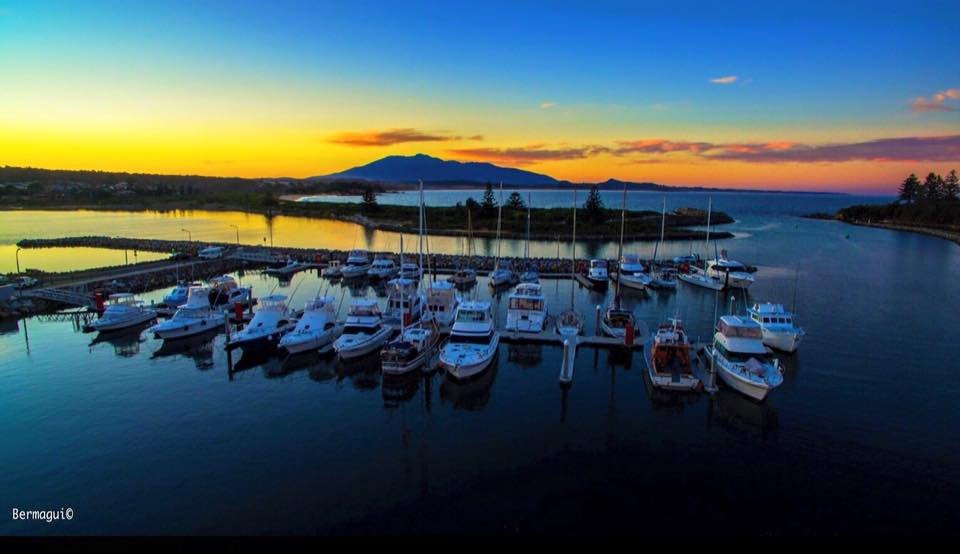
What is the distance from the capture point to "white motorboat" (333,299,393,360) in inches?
1029

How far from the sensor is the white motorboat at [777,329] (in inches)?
1090

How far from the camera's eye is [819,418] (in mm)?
20578

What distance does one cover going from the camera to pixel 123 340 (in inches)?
1177

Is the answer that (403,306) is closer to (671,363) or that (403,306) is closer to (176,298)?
(671,363)

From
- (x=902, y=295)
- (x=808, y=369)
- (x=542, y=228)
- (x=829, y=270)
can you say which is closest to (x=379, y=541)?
(x=808, y=369)

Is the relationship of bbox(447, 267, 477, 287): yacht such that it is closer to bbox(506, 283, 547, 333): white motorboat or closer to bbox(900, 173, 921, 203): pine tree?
bbox(506, 283, 547, 333): white motorboat

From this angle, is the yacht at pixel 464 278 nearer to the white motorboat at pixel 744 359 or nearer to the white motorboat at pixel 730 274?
the white motorboat at pixel 730 274

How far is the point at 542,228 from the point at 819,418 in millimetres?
68173

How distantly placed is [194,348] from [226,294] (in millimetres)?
8130

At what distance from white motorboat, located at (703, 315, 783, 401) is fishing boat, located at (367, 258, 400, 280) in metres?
29.5

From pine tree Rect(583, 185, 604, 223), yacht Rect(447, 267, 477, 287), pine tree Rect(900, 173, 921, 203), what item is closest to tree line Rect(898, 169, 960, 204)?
pine tree Rect(900, 173, 921, 203)

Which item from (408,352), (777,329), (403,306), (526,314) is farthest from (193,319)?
(777,329)

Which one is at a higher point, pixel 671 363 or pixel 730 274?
pixel 730 274

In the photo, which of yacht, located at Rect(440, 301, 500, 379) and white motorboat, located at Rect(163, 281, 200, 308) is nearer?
yacht, located at Rect(440, 301, 500, 379)
